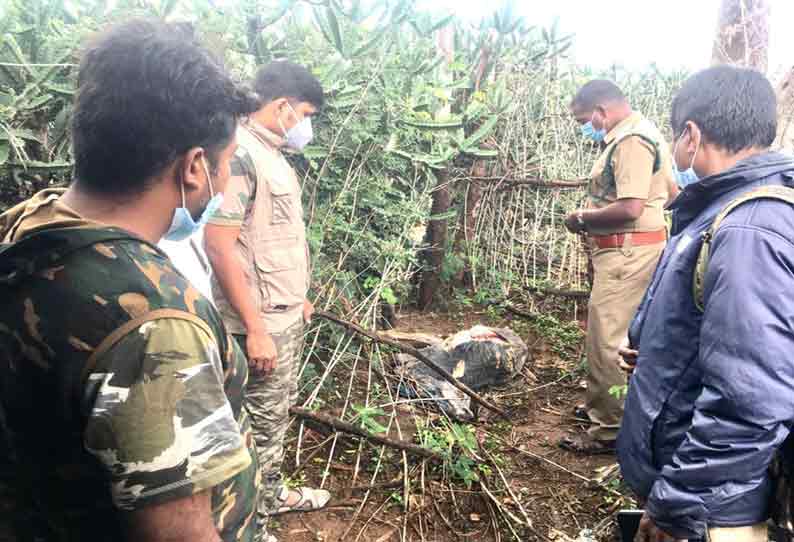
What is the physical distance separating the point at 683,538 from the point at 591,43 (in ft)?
25.1

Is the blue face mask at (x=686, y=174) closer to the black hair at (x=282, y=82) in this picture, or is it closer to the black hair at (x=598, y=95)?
the black hair at (x=282, y=82)

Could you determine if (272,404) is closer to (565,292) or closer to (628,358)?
(628,358)

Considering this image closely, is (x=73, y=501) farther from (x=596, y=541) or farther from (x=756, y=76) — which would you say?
(x=596, y=541)

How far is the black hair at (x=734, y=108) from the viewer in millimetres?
1482

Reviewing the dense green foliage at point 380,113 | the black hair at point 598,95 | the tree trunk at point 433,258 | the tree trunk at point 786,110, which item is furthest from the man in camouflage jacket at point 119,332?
the tree trunk at point 433,258

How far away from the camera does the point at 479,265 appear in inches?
243

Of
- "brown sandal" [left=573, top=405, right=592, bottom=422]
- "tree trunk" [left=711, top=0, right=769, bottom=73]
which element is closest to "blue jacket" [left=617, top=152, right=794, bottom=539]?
"brown sandal" [left=573, top=405, right=592, bottom=422]

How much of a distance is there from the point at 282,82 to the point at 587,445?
2.91 metres

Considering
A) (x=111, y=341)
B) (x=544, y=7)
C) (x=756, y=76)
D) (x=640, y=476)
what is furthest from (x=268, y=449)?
(x=544, y=7)

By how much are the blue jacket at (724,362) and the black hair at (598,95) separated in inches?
90.9

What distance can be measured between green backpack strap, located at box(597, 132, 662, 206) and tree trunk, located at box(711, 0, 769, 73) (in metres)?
1.33

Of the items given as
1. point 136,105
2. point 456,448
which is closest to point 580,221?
point 456,448

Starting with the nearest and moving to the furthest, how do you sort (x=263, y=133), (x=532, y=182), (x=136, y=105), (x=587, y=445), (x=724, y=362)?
(x=136, y=105) < (x=724, y=362) < (x=263, y=133) < (x=587, y=445) < (x=532, y=182)

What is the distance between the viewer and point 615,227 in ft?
11.3
